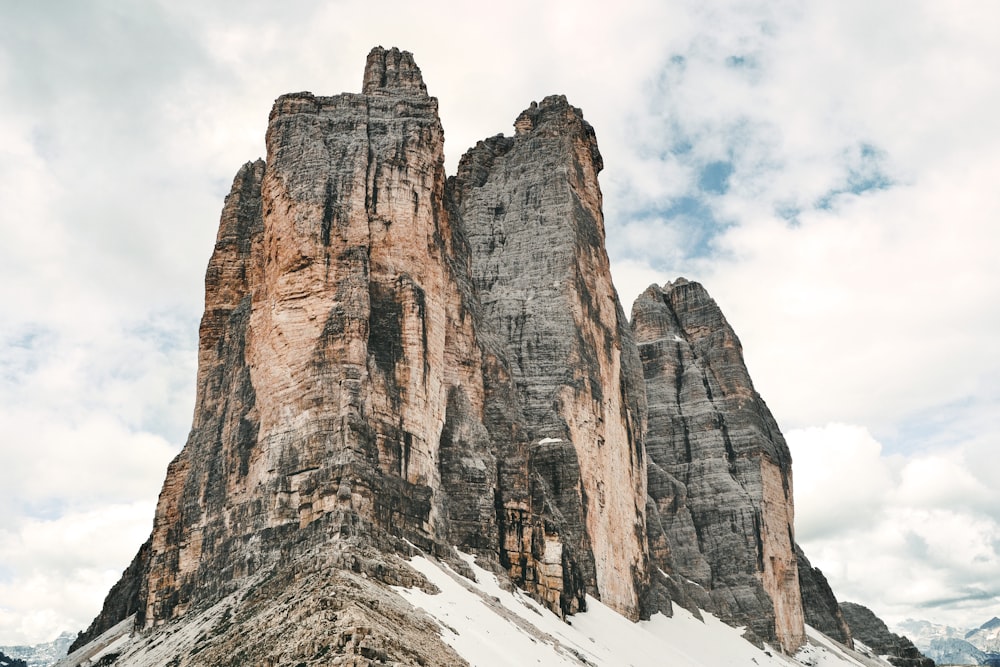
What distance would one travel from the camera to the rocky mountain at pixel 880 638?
105812 mm

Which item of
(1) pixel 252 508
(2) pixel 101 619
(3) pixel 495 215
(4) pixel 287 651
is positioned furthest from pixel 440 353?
(2) pixel 101 619

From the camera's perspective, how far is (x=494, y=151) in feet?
262

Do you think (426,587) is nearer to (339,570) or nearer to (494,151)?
(339,570)

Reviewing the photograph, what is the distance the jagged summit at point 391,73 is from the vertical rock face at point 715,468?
1461 inches

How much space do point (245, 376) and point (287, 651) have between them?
72.0ft

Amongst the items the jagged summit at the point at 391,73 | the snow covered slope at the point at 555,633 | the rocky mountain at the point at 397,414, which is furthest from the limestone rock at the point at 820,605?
the jagged summit at the point at 391,73

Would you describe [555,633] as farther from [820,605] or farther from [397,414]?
[820,605]

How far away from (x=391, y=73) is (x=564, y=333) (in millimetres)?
18961

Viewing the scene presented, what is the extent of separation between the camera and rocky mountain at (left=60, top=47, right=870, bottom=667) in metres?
37.5

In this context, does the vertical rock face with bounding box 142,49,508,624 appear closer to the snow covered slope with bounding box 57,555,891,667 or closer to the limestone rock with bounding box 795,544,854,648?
the snow covered slope with bounding box 57,555,891,667

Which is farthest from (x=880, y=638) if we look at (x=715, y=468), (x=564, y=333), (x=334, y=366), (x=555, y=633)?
(x=334, y=366)

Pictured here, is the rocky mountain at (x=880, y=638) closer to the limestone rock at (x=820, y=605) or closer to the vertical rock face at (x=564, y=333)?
the limestone rock at (x=820, y=605)

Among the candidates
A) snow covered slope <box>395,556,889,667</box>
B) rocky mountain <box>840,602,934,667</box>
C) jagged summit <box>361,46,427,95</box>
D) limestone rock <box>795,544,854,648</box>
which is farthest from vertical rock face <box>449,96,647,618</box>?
rocky mountain <box>840,602,934,667</box>

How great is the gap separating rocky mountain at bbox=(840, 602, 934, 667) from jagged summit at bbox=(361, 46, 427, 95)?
78.0m
